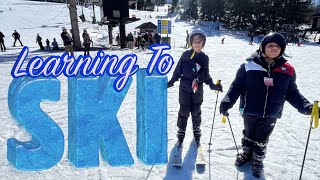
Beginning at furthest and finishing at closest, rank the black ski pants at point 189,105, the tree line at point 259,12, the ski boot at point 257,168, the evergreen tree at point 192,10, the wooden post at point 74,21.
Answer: the evergreen tree at point 192,10 → the tree line at point 259,12 → the wooden post at point 74,21 → the black ski pants at point 189,105 → the ski boot at point 257,168

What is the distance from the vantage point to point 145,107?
3.08 meters

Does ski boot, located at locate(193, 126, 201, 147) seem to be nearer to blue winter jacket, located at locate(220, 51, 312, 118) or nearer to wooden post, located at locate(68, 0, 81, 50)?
blue winter jacket, located at locate(220, 51, 312, 118)

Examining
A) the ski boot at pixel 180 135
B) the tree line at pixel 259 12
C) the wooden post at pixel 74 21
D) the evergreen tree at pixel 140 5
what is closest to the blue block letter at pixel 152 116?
the ski boot at pixel 180 135

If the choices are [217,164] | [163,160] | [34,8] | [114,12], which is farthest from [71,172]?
[34,8]

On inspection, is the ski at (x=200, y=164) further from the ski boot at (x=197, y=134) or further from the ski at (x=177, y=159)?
the ski boot at (x=197, y=134)

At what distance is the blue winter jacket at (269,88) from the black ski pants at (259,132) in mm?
98

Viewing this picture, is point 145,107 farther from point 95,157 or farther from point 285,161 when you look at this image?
point 285,161

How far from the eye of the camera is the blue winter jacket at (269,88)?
9.23 ft

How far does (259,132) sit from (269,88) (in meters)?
0.60

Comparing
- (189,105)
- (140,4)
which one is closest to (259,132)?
(189,105)

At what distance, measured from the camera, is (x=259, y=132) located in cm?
306

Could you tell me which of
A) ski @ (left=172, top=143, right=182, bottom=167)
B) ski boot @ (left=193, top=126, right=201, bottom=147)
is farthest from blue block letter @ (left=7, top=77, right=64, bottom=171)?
ski boot @ (left=193, top=126, right=201, bottom=147)

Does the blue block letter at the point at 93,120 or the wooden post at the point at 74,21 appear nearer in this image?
the blue block letter at the point at 93,120

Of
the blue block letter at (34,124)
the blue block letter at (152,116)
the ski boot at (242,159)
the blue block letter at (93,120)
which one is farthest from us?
the ski boot at (242,159)
